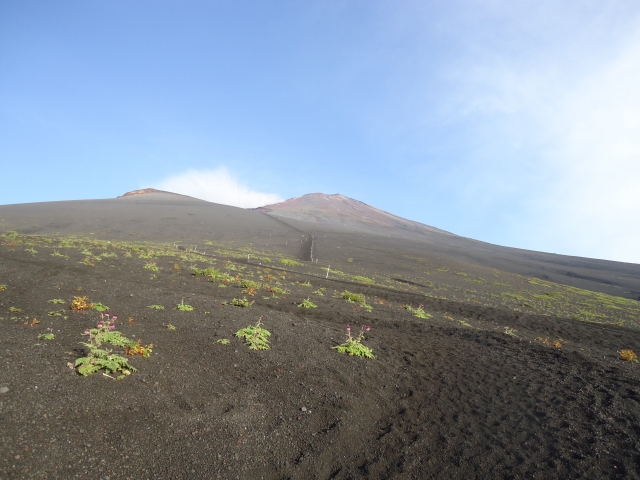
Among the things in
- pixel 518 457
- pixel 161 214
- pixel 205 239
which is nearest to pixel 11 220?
pixel 161 214

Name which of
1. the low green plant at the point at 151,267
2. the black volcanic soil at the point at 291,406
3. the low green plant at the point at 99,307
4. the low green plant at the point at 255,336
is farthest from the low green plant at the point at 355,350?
the low green plant at the point at 151,267

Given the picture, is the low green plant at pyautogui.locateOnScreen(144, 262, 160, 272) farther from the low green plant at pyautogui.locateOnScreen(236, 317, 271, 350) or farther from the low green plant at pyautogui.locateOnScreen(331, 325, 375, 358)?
the low green plant at pyautogui.locateOnScreen(331, 325, 375, 358)

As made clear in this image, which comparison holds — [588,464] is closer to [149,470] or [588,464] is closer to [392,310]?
[149,470]

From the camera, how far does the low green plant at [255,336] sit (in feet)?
29.1

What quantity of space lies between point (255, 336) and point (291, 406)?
329 cm

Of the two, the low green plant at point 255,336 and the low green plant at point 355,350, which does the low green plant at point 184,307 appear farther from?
the low green plant at point 355,350

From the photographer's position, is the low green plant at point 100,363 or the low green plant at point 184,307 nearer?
the low green plant at point 100,363

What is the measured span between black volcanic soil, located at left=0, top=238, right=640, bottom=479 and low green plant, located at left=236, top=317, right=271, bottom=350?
0.31 meters

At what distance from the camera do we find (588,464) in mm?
5258

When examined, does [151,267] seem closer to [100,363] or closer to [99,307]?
[99,307]

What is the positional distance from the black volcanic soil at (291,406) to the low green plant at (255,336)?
315 millimetres

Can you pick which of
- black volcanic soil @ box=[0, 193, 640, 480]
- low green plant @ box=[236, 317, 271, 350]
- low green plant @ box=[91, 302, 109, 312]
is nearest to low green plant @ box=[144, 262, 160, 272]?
black volcanic soil @ box=[0, 193, 640, 480]

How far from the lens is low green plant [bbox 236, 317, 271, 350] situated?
29.1ft

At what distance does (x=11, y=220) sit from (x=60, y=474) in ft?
241
